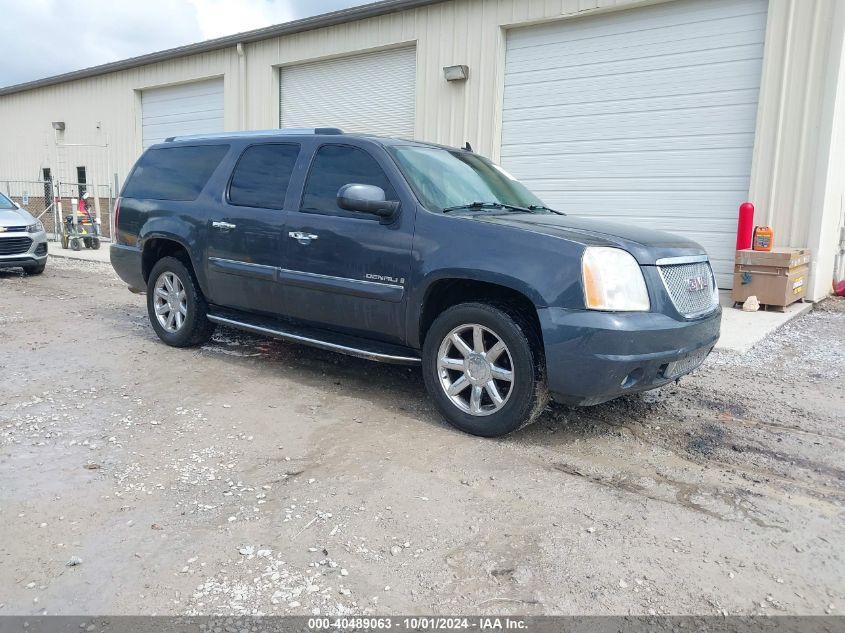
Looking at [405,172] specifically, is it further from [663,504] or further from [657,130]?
[657,130]

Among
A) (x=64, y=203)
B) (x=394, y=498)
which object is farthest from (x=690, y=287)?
(x=64, y=203)

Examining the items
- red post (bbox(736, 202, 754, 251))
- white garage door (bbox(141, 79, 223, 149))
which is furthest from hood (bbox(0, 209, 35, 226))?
red post (bbox(736, 202, 754, 251))

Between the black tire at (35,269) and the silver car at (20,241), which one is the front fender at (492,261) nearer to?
the silver car at (20,241)

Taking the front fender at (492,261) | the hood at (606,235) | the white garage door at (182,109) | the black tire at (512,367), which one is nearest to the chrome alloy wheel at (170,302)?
the front fender at (492,261)

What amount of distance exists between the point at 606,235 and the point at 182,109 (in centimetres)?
1620

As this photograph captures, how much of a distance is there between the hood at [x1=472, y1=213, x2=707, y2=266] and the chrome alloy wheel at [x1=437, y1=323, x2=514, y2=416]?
2.31 feet

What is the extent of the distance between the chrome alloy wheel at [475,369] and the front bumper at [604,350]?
321mm

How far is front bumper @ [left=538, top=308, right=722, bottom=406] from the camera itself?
3.68 m

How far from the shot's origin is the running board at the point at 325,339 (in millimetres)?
4613

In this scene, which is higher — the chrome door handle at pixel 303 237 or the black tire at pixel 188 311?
the chrome door handle at pixel 303 237

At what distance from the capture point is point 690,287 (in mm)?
4191

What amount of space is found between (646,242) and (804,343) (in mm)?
4117

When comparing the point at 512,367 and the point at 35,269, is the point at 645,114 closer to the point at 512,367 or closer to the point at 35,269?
the point at 512,367

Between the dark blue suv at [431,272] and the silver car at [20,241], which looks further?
the silver car at [20,241]
